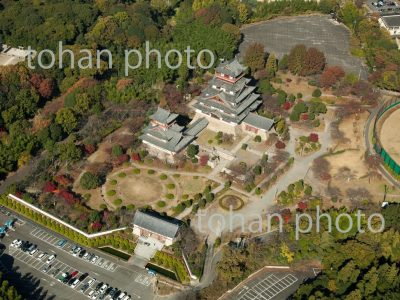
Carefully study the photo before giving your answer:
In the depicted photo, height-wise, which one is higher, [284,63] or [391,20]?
[284,63]

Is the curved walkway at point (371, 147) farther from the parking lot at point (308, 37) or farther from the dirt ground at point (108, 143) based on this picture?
the dirt ground at point (108, 143)

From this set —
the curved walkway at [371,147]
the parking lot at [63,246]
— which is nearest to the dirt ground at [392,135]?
the curved walkway at [371,147]

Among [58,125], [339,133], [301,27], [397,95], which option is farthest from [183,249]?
[301,27]

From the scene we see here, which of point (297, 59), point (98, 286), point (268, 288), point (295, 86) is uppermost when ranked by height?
point (297, 59)

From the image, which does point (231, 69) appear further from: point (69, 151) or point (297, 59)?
point (69, 151)

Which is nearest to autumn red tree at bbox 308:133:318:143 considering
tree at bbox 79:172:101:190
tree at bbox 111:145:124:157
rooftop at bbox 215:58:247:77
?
rooftop at bbox 215:58:247:77

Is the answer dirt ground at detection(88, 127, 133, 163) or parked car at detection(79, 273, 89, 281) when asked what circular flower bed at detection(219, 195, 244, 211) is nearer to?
dirt ground at detection(88, 127, 133, 163)

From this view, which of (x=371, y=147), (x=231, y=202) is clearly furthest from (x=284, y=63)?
(x=231, y=202)

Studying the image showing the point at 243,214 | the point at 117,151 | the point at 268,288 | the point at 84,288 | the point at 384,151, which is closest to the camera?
the point at 84,288
